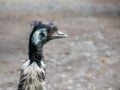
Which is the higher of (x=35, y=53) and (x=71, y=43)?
(x=35, y=53)

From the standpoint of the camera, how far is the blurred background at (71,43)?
28.5 ft

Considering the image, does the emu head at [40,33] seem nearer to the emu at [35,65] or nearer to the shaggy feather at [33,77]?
the emu at [35,65]

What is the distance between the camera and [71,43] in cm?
1141

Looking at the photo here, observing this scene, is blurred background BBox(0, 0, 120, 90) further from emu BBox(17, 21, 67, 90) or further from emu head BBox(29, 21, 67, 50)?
emu BBox(17, 21, 67, 90)

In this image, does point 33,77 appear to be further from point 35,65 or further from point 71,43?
point 71,43

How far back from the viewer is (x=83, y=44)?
36.8 feet

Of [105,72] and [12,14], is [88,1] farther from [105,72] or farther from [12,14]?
[105,72]

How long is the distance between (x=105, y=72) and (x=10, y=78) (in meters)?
1.71

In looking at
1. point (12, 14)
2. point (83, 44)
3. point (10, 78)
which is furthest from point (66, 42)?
point (12, 14)

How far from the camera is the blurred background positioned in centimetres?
869

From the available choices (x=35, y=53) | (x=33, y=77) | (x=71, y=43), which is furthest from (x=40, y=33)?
(x=71, y=43)

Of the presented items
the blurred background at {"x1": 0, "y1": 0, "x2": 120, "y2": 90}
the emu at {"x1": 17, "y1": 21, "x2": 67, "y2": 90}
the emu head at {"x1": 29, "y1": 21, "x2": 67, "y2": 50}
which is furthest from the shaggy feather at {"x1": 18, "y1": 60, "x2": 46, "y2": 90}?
the blurred background at {"x1": 0, "y1": 0, "x2": 120, "y2": 90}

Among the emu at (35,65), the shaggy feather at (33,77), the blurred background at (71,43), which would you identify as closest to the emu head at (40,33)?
the emu at (35,65)

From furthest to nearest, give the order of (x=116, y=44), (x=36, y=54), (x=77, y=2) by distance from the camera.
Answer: (x=77, y=2) < (x=116, y=44) < (x=36, y=54)
